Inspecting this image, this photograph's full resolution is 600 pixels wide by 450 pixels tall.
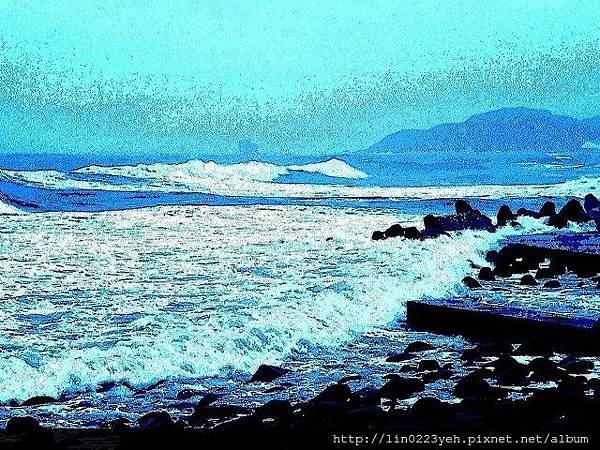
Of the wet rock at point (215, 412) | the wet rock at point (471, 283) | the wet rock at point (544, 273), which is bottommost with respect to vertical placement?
the wet rock at point (215, 412)

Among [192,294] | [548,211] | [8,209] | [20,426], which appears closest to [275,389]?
[20,426]

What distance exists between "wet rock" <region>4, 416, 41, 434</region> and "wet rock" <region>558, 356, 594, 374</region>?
272cm

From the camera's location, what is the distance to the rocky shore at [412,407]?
3166mm

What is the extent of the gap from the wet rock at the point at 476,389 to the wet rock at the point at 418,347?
117 cm

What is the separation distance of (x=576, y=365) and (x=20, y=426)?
9.44ft

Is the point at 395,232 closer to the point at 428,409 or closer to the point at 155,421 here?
the point at 428,409

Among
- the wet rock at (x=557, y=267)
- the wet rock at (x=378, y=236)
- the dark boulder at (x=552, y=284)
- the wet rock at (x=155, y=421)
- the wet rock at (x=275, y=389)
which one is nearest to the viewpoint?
the wet rock at (x=155, y=421)

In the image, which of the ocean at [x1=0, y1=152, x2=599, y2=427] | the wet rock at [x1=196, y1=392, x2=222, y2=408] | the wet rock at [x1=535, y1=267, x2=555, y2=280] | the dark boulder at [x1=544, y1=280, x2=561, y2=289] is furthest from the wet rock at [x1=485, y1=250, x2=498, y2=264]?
the wet rock at [x1=196, y1=392, x2=222, y2=408]

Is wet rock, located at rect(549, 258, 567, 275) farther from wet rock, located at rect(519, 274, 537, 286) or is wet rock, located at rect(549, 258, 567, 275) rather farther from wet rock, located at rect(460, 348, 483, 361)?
wet rock, located at rect(460, 348, 483, 361)

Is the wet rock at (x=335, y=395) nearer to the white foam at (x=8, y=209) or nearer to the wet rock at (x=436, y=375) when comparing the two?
the wet rock at (x=436, y=375)

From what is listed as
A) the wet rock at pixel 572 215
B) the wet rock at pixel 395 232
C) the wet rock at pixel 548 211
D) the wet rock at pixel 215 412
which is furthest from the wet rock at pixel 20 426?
the wet rock at pixel 548 211

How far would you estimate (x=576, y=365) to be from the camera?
444 cm

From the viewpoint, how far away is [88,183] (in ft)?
126

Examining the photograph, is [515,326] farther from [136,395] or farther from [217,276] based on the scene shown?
[217,276]
